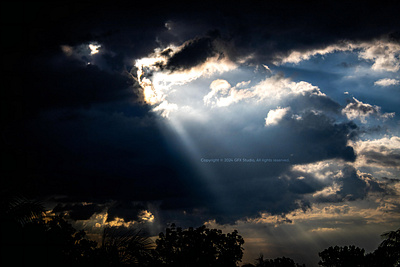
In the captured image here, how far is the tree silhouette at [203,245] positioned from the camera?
2324 inches

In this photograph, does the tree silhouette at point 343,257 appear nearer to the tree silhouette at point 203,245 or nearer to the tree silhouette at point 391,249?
the tree silhouette at point 203,245

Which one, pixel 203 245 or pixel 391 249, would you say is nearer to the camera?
pixel 391 249

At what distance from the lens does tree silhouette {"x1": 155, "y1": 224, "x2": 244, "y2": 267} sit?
59031 millimetres

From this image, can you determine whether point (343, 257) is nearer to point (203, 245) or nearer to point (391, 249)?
point (203, 245)

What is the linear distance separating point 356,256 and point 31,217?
71789 mm

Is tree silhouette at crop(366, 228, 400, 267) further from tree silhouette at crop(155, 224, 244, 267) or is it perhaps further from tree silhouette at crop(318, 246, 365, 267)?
tree silhouette at crop(318, 246, 365, 267)

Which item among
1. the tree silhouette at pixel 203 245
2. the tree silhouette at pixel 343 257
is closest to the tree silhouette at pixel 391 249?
the tree silhouette at pixel 203 245

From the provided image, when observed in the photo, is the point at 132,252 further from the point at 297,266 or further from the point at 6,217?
the point at 297,266

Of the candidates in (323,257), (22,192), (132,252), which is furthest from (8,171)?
(323,257)

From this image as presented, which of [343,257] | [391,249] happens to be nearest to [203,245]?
[343,257]

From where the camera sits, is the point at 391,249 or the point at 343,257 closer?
the point at 391,249

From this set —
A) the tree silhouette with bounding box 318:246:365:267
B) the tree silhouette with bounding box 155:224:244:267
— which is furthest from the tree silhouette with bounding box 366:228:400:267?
the tree silhouette with bounding box 318:246:365:267

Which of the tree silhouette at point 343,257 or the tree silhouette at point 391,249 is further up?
the tree silhouette at point 391,249

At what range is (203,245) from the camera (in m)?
61.0
